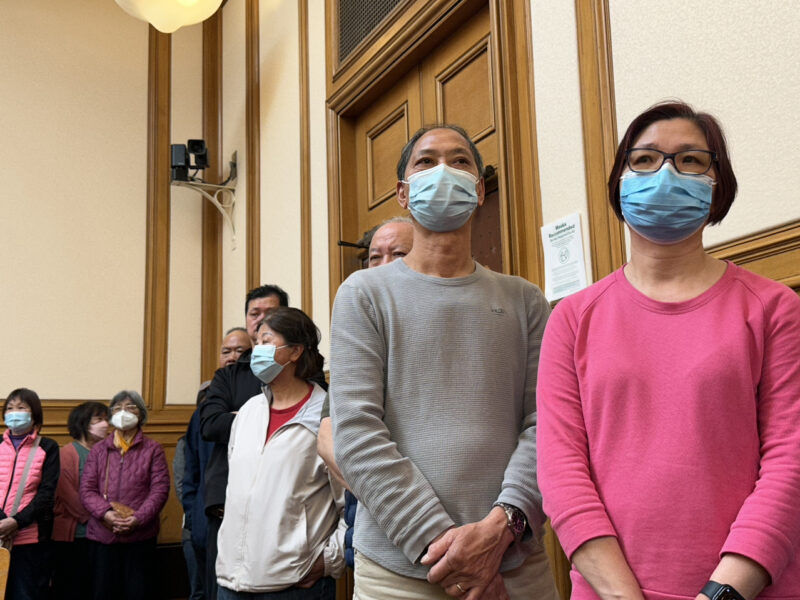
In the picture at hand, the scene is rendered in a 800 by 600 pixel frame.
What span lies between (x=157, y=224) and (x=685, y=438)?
540cm

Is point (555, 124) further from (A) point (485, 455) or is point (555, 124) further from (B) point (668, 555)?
(B) point (668, 555)

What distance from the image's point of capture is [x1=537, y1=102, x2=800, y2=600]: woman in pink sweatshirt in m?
1.11

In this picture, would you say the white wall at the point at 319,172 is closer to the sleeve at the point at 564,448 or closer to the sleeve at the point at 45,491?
the sleeve at the point at 45,491

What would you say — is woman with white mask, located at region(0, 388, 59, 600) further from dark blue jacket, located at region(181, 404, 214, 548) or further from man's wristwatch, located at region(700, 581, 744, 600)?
man's wristwatch, located at region(700, 581, 744, 600)

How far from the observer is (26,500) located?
4.34m

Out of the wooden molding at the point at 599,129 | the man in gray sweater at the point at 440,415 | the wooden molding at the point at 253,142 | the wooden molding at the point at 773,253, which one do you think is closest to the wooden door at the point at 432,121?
the wooden molding at the point at 599,129

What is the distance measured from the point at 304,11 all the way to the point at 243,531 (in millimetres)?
3394

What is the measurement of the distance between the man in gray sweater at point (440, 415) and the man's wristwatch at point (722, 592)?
0.38 meters

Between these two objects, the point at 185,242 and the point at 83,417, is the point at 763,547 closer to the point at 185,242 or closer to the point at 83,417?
the point at 83,417

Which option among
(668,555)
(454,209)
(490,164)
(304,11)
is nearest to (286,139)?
(304,11)

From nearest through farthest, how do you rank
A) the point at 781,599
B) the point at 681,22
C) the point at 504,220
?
the point at 781,599 < the point at 681,22 < the point at 504,220

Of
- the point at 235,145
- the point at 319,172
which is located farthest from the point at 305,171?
the point at 235,145

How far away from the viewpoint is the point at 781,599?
1.09 metres

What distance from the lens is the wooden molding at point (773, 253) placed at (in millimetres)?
1953
